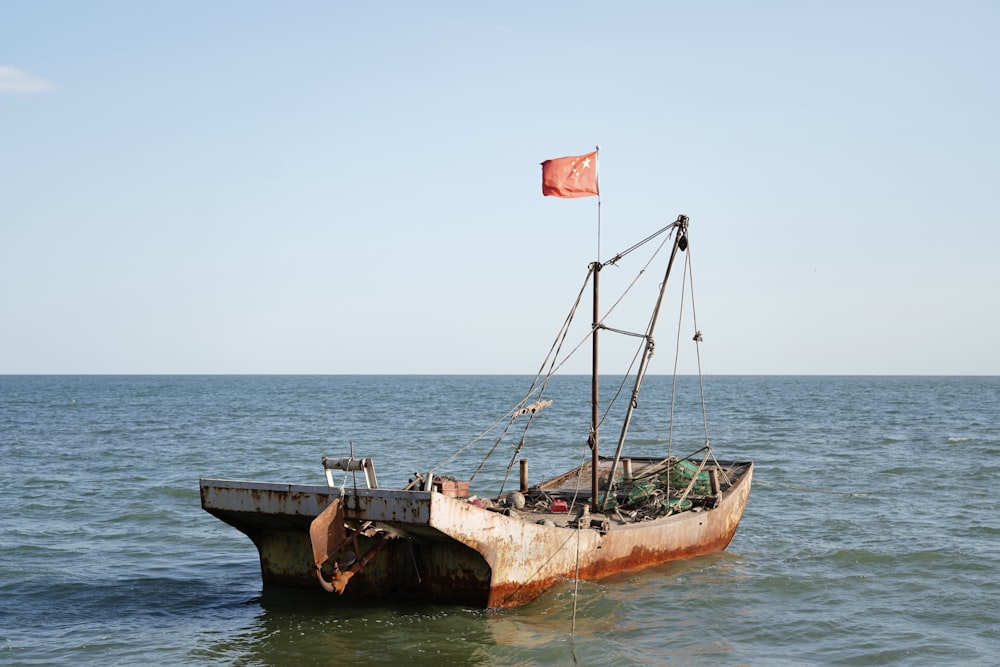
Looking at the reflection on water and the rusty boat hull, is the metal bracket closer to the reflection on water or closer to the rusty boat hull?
the rusty boat hull

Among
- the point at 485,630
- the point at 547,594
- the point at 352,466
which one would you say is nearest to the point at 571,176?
the point at 352,466

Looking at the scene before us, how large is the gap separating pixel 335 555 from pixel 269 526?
4.42 ft

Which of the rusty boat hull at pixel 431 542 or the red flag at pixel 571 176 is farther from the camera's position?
Answer: the red flag at pixel 571 176

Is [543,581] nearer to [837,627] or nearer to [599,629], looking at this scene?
[599,629]

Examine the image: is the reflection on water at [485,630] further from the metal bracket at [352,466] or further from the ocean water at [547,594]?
the metal bracket at [352,466]

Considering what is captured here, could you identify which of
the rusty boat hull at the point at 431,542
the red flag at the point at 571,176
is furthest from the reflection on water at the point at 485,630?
the red flag at the point at 571,176

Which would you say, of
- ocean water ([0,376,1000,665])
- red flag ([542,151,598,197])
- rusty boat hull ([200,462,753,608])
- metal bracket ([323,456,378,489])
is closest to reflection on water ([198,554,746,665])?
ocean water ([0,376,1000,665])

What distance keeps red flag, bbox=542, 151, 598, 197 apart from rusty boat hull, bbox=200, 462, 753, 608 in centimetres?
480

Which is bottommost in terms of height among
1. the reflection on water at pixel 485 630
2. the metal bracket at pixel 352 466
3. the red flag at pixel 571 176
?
the reflection on water at pixel 485 630

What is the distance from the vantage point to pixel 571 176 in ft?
47.6

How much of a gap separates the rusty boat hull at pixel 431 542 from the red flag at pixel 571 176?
4800mm

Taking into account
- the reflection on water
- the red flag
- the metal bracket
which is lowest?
the reflection on water

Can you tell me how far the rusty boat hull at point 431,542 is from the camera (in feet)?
36.5

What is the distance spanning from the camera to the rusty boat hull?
11125 millimetres
